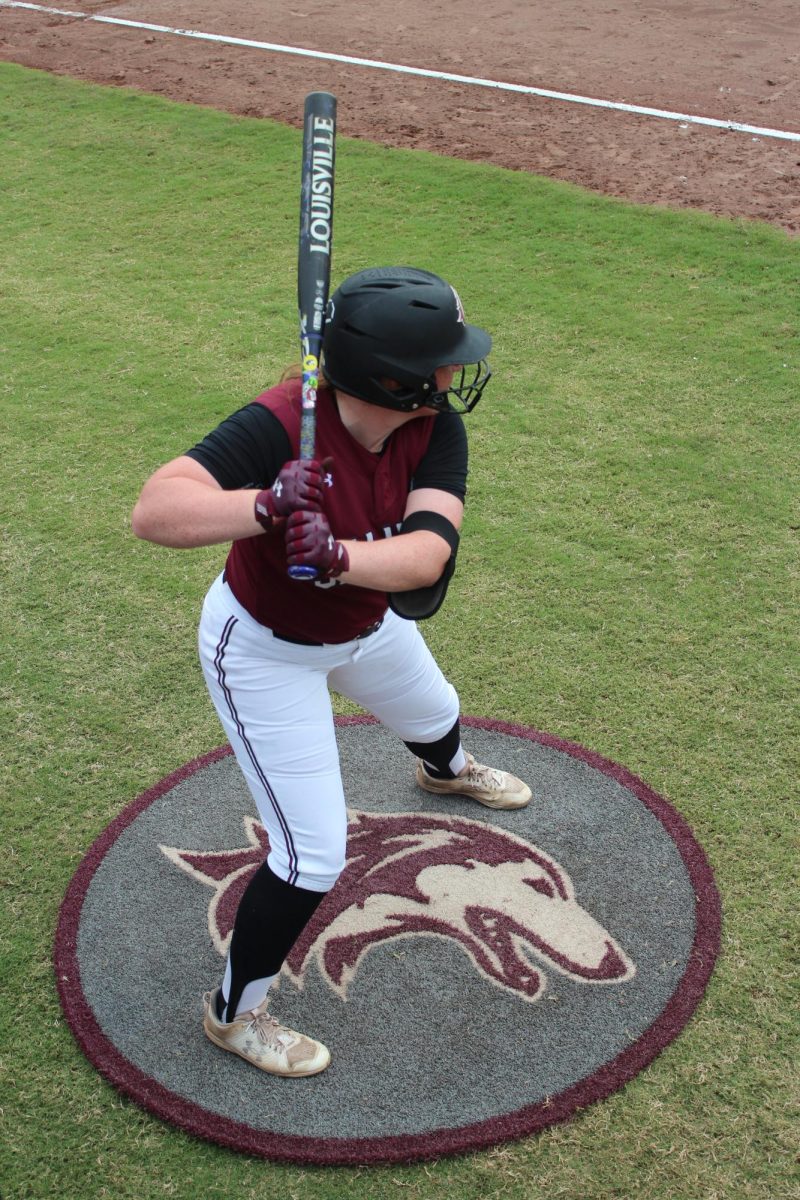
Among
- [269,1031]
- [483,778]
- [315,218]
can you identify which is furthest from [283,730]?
[315,218]

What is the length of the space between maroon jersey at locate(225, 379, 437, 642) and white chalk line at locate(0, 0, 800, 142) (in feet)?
29.0

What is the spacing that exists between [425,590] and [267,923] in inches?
38.8

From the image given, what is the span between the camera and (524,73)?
12.3 metres

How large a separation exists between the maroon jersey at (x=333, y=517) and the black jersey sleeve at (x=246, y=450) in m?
0.03

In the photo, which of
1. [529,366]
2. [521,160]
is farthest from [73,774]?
[521,160]

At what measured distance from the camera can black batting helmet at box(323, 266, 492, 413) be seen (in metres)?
2.89

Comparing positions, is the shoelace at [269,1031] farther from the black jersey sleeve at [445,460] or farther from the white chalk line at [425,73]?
the white chalk line at [425,73]

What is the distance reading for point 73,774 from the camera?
4.41 m

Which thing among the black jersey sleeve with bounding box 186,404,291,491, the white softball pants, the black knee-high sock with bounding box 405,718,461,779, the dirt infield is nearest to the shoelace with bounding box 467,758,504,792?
the black knee-high sock with bounding box 405,718,461,779

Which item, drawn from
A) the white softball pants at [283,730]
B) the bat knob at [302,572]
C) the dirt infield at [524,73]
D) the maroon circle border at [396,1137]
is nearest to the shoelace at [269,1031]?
the maroon circle border at [396,1137]

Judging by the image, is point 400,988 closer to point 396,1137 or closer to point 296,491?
point 396,1137

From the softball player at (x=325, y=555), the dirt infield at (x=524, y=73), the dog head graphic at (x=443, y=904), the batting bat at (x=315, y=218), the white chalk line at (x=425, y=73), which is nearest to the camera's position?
the softball player at (x=325, y=555)

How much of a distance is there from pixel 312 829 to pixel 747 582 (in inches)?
116

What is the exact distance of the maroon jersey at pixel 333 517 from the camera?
3047 mm
